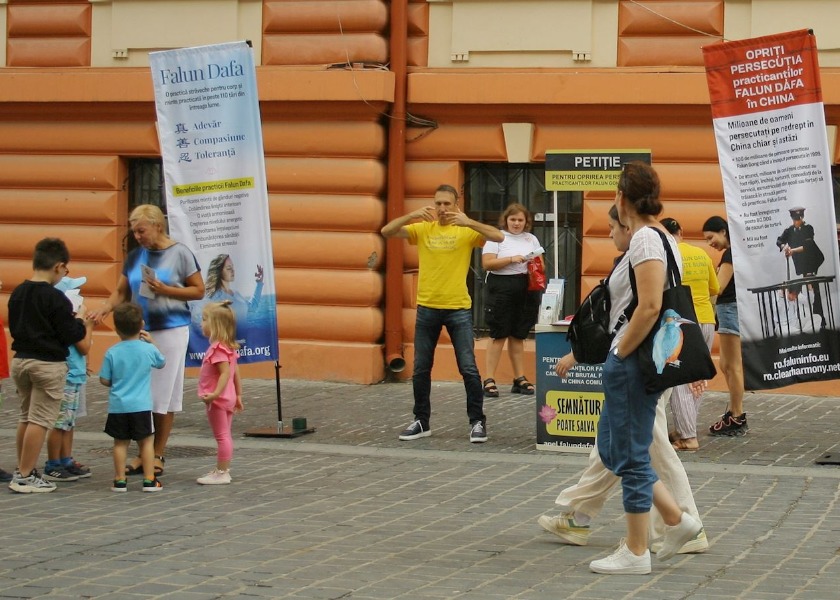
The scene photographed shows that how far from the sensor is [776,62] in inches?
380

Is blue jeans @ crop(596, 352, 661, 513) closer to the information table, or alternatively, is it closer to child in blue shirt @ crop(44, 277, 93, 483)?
the information table

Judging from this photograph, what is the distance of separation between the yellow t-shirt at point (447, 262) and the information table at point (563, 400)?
2.83ft

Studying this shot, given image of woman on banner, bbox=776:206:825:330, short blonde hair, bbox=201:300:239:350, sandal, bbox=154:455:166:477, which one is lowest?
sandal, bbox=154:455:166:477

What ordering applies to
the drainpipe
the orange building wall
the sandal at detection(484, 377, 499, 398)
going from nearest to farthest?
the sandal at detection(484, 377, 499, 398) < the drainpipe < the orange building wall

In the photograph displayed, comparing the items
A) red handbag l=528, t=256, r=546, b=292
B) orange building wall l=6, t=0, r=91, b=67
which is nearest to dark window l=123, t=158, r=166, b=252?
orange building wall l=6, t=0, r=91, b=67

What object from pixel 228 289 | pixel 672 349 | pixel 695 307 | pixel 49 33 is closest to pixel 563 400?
pixel 695 307

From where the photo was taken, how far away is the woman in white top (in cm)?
1336

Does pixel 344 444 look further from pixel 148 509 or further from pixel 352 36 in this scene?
pixel 352 36

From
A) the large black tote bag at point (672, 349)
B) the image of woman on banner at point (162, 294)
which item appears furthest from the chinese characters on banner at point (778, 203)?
the image of woman on banner at point (162, 294)

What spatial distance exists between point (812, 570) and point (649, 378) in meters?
1.21

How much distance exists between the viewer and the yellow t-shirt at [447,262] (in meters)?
10.8

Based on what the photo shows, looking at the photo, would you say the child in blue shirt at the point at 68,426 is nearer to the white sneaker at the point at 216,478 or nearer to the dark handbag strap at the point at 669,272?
the white sneaker at the point at 216,478

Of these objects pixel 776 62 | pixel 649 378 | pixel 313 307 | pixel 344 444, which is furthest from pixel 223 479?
pixel 313 307

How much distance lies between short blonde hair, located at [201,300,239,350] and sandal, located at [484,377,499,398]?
4.43 metres
